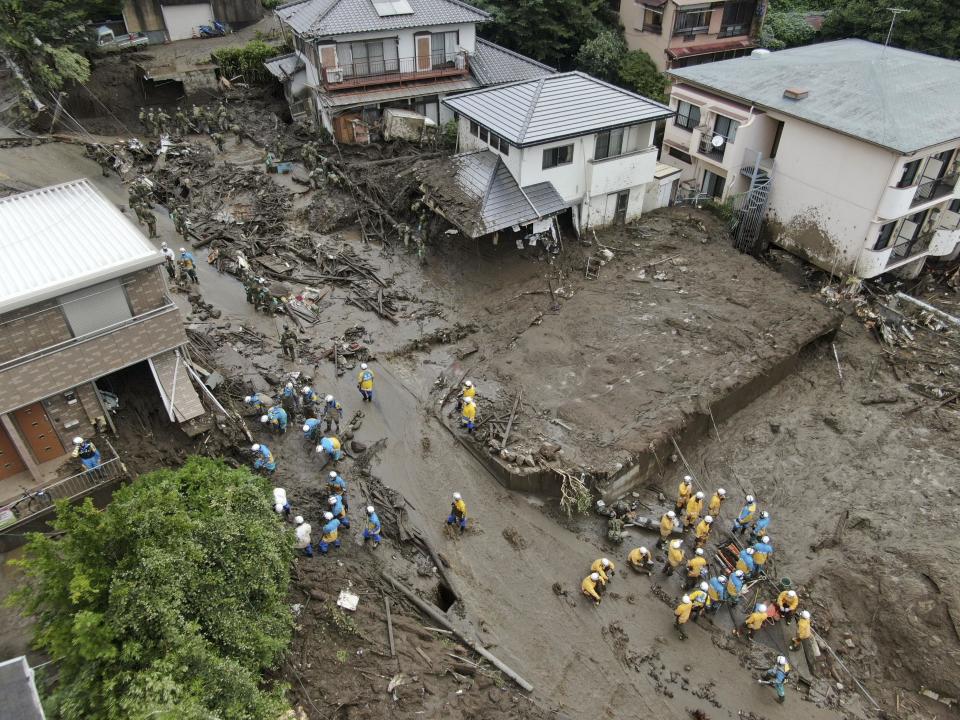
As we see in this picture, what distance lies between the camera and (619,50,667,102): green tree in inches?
1457

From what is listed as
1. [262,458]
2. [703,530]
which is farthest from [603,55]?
[262,458]

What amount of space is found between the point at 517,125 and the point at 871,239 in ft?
51.5

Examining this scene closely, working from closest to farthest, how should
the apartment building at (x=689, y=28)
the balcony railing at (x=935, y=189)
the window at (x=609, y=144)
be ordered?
the balcony railing at (x=935, y=189), the window at (x=609, y=144), the apartment building at (x=689, y=28)

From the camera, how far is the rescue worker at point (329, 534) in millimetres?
15609

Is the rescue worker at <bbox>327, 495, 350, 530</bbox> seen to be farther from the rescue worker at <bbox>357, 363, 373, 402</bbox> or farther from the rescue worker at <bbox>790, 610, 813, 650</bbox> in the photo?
the rescue worker at <bbox>790, 610, 813, 650</bbox>

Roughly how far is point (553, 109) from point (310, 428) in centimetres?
1622

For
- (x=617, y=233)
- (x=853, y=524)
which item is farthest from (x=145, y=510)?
(x=617, y=233)

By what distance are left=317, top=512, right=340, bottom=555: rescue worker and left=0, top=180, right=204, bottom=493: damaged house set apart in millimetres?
5322

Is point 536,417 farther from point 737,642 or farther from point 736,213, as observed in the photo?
point 736,213

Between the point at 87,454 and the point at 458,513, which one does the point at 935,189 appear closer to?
the point at 458,513

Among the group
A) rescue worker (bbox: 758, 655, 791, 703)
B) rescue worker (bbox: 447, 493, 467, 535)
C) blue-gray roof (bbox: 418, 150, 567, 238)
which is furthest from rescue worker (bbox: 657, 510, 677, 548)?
blue-gray roof (bbox: 418, 150, 567, 238)

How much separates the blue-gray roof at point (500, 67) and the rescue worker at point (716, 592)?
2688 cm

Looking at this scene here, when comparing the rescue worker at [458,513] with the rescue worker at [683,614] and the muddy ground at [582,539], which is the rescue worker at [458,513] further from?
the rescue worker at [683,614]

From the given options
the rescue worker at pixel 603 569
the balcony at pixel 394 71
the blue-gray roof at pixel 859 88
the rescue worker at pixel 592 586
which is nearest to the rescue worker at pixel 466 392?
the rescue worker at pixel 603 569
